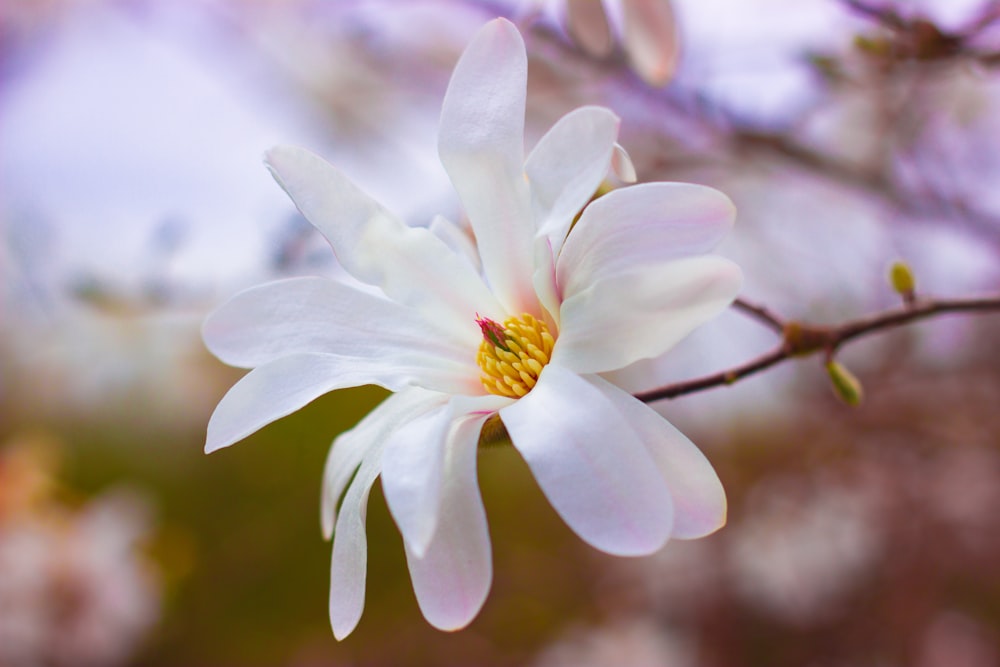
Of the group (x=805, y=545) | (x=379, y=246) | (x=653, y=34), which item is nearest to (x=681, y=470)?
(x=379, y=246)

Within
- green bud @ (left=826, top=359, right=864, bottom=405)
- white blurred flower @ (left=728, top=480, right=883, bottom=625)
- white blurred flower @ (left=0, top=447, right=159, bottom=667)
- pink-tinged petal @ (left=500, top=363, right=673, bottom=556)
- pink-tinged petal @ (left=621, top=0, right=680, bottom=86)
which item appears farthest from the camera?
white blurred flower @ (left=728, top=480, right=883, bottom=625)

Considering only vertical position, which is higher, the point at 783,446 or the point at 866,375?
the point at 866,375

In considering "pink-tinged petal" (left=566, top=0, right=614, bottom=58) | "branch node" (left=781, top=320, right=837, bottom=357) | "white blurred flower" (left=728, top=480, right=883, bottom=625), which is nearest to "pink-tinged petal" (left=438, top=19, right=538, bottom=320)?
"branch node" (left=781, top=320, right=837, bottom=357)

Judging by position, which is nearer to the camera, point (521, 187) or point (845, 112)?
point (521, 187)

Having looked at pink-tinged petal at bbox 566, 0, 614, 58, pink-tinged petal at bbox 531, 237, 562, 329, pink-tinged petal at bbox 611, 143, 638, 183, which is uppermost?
pink-tinged petal at bbox 611, 143, 638, 183

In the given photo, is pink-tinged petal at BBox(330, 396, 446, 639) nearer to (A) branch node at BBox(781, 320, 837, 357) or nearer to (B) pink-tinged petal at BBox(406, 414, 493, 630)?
(B) pink-tinged petal at BBox(406, 414, 493, 630)

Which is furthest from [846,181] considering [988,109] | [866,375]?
[866,375]

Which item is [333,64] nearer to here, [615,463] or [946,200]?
[946,200]

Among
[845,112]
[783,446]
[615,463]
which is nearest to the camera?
[615,463]
